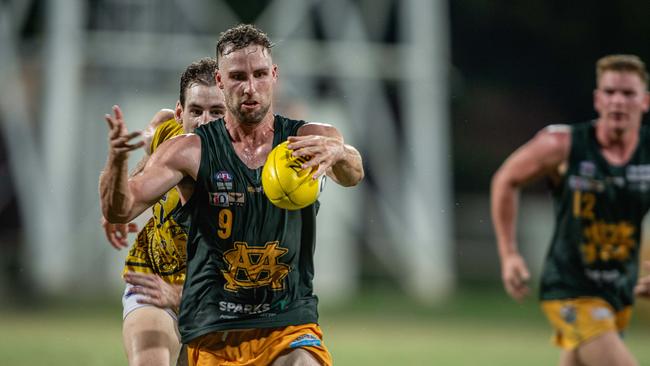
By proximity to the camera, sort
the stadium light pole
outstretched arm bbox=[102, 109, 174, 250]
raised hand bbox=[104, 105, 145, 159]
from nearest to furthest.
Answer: raised hand bbox=[104, 105, 145, 159], outstretched arm bbox=[102, 109, 174, 250], the stadium light pole

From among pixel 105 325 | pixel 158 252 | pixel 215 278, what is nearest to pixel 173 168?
pixel 215 278

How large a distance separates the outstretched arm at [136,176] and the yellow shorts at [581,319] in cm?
270

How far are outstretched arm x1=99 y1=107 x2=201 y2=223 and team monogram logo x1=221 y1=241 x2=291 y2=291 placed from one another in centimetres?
45

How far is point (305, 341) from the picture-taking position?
210 inches

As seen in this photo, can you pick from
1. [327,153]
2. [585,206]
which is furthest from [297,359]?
[585,206]

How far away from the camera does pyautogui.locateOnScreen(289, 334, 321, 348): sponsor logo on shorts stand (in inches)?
210

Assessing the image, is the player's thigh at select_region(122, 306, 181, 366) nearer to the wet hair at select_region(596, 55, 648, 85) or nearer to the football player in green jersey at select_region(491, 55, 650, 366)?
the football player in green jersey at select_region(491, 55, 650, 366)

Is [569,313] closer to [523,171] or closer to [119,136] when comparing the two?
[523,171]

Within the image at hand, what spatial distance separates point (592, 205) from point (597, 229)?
156mm

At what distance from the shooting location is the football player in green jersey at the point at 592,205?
268 inches

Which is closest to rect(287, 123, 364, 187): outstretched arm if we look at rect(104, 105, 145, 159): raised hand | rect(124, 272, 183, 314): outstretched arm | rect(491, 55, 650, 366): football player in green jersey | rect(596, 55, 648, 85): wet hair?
rect(104, 105, 145, 159): raised hand

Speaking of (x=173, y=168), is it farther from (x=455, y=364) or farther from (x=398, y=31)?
(x=398, y=31)

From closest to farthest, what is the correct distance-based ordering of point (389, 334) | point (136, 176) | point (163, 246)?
point (136, 176) → point (163, 246) → point (389, 334)

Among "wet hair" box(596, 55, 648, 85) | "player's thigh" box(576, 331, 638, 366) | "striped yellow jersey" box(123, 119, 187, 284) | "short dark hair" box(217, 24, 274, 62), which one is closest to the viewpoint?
"short dark hair" box(217, 24, 274, 62)
